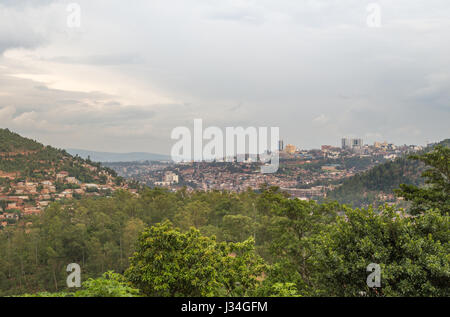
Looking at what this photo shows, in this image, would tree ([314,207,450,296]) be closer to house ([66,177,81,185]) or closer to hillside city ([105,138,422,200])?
house ([66,177,81,185])

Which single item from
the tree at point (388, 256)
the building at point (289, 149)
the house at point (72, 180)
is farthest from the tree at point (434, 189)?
the building at point (289, 149)

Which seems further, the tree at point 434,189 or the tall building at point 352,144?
the tall building at point 352,144

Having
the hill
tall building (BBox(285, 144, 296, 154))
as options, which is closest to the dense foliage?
the hill

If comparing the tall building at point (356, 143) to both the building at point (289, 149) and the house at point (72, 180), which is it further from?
the house at point (72, 180)

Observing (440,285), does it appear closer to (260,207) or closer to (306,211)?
(306,211)

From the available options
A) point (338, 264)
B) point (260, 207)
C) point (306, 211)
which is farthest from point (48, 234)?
point (338, 264)

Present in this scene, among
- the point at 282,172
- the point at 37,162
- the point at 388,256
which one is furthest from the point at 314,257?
the point at 282,172

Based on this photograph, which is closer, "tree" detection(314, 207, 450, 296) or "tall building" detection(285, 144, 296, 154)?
"tree" detection(314, 207, 450, 296)
